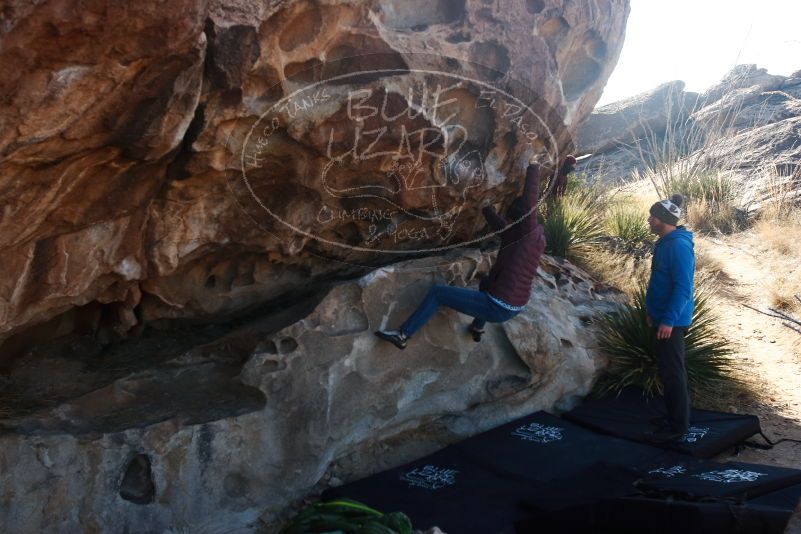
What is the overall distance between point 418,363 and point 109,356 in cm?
212

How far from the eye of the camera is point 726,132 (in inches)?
523

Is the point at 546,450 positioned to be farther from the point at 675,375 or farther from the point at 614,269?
the point at 614,269

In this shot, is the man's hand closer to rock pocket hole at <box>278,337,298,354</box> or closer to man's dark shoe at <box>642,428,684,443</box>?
man's dark shoe at <box>642,428,684,443</box>

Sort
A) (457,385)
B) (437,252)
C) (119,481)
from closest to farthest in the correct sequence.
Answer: (119,481), (457,385), (437,252)

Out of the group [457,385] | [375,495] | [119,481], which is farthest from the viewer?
[457,385]

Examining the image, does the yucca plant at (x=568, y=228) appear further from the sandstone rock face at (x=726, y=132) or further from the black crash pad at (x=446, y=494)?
the sandstone rock face at (x=726, y=132)

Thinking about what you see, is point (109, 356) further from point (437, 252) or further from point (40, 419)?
point (437, 252)

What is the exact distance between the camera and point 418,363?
5219 mm

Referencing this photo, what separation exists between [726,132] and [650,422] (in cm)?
943

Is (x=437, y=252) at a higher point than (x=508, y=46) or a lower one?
lower

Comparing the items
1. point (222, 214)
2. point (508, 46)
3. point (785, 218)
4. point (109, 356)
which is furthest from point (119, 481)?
point (785, 218)

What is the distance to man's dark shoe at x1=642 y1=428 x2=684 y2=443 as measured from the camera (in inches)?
204

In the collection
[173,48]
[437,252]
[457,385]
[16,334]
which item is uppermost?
[173,48]

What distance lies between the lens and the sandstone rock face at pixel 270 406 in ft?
13.4
